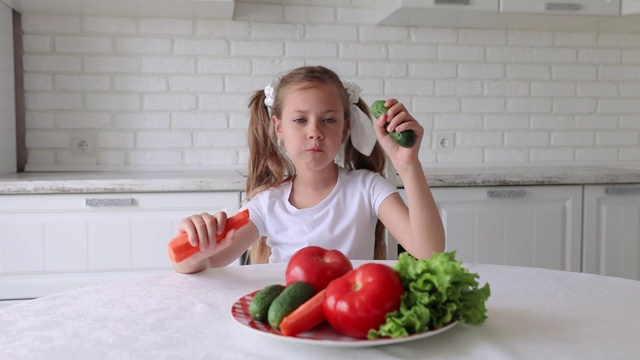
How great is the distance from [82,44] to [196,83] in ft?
1.65

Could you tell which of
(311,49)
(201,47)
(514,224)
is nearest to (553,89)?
(514,224)

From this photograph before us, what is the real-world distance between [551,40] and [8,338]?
2.79 meters

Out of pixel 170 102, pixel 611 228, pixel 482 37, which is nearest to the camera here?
pixel 611 228

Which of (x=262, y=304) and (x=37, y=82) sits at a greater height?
(x=37, y=82)

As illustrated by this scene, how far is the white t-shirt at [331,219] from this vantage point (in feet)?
5.08

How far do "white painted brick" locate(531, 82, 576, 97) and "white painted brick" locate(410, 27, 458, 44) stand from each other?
0.47 metres

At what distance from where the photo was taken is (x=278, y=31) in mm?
2670

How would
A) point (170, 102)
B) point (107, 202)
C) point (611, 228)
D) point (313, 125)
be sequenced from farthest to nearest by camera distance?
point (170, 102) < point (611, 228) < point (107, 202) < point (313, 125)

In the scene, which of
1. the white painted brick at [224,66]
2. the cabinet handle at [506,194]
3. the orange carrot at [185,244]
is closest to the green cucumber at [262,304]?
the orange carrot at [185,244]

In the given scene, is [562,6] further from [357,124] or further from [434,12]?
[357,124]

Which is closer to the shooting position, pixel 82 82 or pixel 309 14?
pixel 82 82

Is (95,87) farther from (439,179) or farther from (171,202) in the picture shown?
(439,179)

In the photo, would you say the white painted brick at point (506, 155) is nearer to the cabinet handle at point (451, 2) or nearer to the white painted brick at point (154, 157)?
the cabinet handle at point (451, 2)

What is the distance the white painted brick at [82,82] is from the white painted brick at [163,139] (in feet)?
0.84
